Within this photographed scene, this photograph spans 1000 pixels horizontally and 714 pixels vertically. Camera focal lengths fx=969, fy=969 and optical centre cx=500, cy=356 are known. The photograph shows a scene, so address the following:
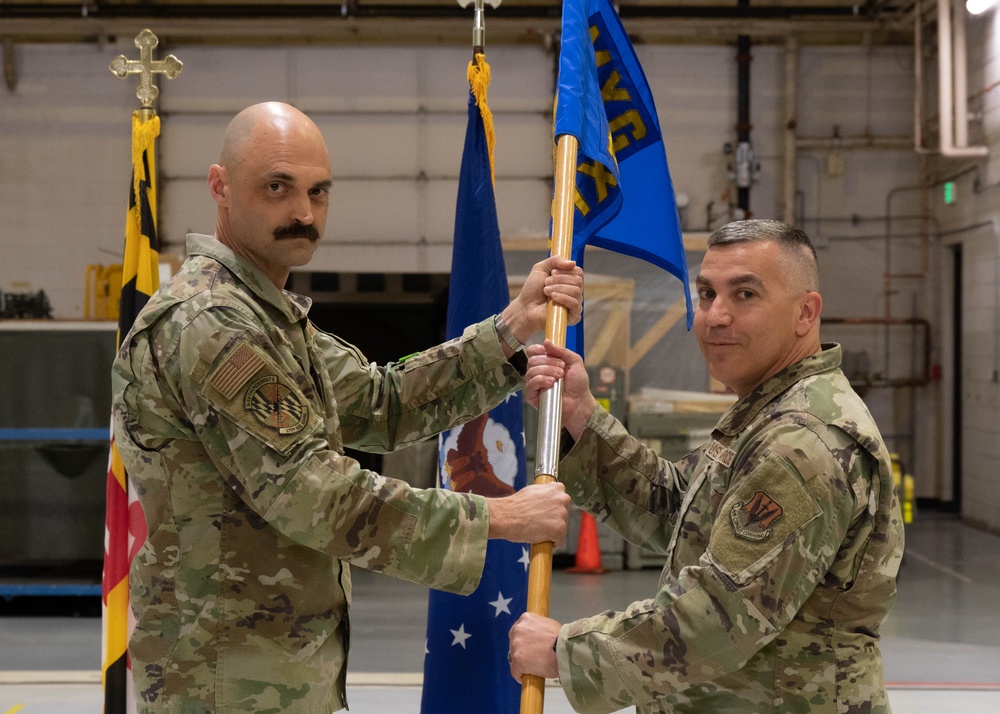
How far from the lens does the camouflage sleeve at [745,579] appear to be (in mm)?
1590

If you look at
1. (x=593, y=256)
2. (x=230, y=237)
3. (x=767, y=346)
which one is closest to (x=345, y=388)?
(x=230, y=237)

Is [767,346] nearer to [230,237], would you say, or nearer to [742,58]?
[230,237]

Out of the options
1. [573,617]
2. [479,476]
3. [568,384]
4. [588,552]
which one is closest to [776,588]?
[568,384]

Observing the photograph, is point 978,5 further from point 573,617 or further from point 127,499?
point 127,499

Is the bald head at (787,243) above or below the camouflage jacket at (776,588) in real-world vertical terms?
above

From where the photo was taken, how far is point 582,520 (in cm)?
769

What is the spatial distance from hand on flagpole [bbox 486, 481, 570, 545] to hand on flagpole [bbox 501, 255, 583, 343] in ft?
1.91

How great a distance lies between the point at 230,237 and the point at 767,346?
3.60 feet

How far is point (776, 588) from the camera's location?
158 centimetres

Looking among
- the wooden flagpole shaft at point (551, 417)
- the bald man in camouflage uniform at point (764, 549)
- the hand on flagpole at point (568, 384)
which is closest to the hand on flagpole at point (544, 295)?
the wooden flagpole shaft at point (551, 417)

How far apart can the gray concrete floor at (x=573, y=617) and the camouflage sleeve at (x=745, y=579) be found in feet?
9.07

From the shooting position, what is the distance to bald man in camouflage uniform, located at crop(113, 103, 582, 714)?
5.75ft

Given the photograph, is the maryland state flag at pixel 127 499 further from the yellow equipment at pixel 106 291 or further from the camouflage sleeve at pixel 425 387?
the yellow equipment at pixel 106 291

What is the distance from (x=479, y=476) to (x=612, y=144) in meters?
1.38
